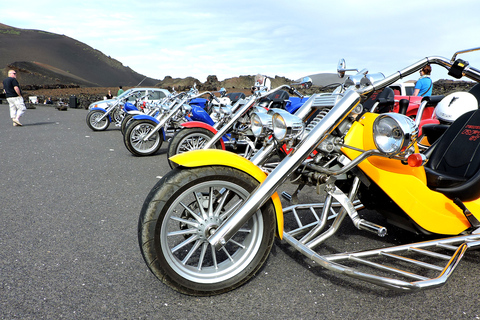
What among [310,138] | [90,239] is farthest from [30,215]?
[310,138]

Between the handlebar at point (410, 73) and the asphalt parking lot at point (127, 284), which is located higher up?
the handlebar at point (410, 73)

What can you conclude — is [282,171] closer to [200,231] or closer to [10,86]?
[200,231]

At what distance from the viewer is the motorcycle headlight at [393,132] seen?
189 cm

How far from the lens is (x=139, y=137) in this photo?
7137 millimetres

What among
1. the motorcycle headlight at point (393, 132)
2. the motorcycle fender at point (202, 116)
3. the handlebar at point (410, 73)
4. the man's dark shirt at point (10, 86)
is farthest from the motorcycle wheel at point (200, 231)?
the man's dark shirt at point (10, 86)

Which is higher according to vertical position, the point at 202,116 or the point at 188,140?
the point at 202,116

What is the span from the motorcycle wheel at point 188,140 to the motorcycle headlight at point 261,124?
354 centimetres

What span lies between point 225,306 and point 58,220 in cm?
215

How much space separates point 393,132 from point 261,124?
803 mm

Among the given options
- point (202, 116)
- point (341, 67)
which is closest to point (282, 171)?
point (341, 67)

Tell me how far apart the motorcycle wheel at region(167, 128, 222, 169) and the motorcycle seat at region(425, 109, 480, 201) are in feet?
11.7

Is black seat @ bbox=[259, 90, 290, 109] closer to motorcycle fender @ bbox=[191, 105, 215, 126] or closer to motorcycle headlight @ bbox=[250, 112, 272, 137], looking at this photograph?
motorcycle fender @ bbox=[191, 105, 215, 126]

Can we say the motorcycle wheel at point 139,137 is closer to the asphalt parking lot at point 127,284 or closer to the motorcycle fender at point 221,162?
the asphalt parking lot at point 127,284

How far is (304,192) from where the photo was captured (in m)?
4.52
